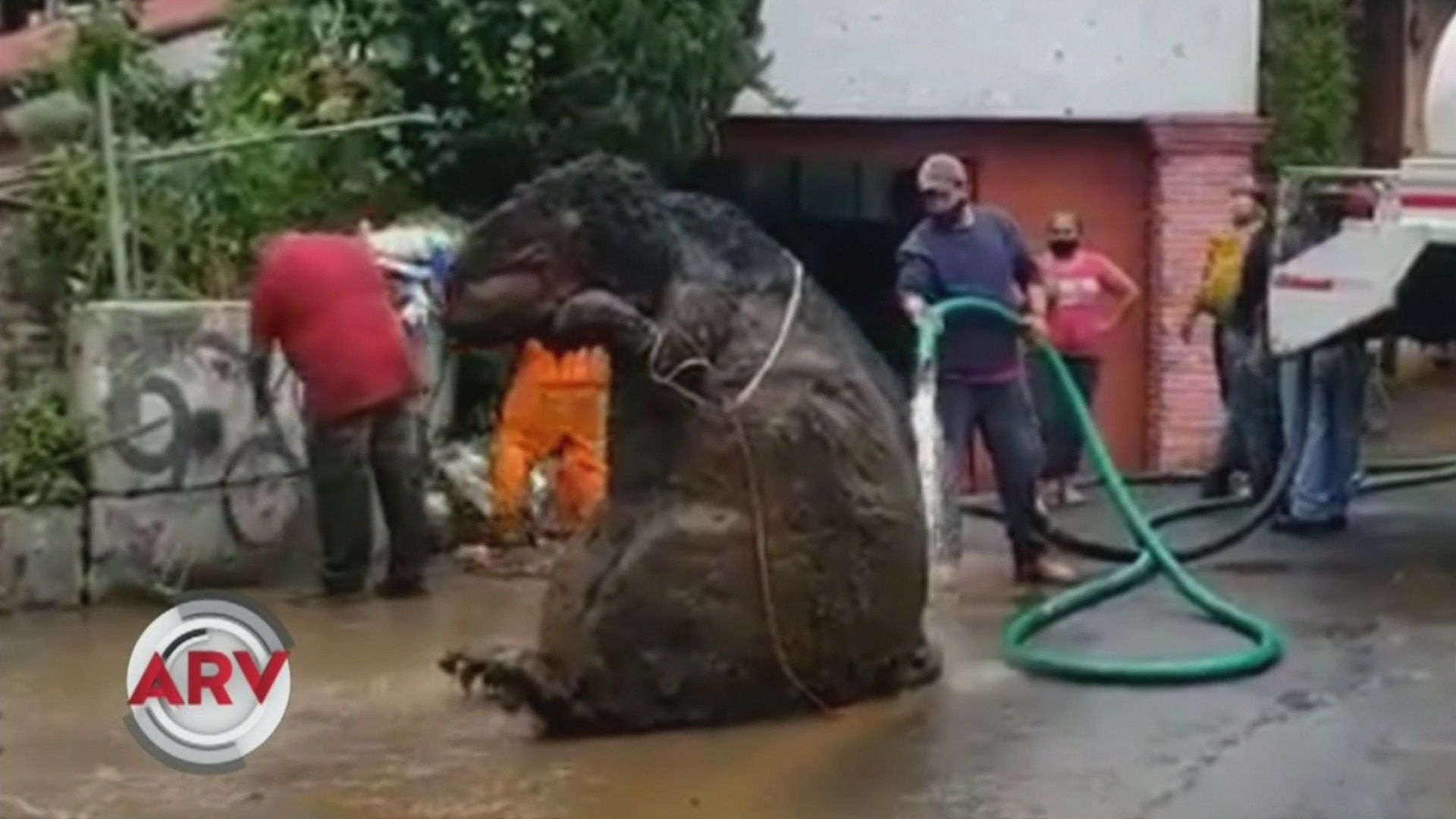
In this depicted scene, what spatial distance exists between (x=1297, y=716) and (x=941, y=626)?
1860 mm

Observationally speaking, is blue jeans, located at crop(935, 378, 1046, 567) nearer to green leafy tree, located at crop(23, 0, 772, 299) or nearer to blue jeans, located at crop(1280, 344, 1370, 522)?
blue jeans, located at crop(1280, 344, 1370, 522)

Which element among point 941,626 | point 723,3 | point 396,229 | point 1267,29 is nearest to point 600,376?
point 396,229

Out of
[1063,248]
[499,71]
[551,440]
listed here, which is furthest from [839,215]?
[551,440]

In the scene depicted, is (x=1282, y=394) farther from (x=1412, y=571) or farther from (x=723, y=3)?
(x=723, y=3)

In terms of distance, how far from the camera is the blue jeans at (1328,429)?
12758 mm

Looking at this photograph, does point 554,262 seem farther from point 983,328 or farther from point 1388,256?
point 1388,256

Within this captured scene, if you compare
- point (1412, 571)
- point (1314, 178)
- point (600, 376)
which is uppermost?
point (1314, 178)

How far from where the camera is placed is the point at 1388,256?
11227 mm

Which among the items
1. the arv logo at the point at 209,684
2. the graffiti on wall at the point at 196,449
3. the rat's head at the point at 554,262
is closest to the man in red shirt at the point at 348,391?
the graffiti on wall at the point at 196,449

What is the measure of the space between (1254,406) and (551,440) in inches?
138

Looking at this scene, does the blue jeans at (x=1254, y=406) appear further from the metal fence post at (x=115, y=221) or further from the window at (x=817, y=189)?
the metal fence post at (x=115, y=221)

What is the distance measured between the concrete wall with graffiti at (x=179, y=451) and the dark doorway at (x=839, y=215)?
7.05 metres

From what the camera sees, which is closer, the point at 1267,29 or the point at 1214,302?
the point at 1214,302

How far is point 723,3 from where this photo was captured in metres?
14.4
